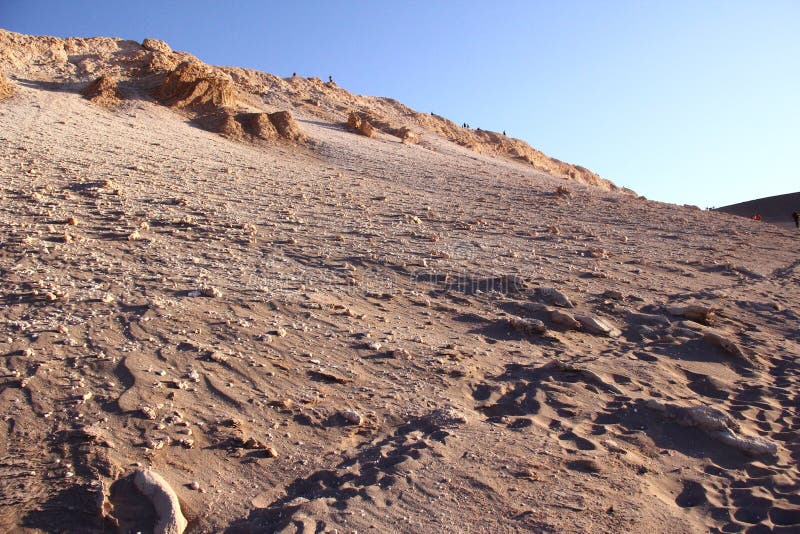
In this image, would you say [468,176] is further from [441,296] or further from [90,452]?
[90,452]

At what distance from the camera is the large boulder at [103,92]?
14.8 meters

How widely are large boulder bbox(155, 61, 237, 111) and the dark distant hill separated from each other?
1033 inches

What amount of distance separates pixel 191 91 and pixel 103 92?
2.40m

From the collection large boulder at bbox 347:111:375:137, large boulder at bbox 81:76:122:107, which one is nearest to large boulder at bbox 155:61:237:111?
large boulder at bbox 81:76:122:107

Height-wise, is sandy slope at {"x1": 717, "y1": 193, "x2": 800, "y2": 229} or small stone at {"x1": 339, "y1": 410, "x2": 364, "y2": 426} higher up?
sandy slope at {"x1": 717, "y1": 193, "x2": 800, "y2": 229}

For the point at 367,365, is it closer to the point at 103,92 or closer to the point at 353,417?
the point at 353,417

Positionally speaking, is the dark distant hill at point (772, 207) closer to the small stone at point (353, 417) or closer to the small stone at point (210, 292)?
the small stone at point (210, 292)

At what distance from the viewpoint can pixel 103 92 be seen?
49.1 feet

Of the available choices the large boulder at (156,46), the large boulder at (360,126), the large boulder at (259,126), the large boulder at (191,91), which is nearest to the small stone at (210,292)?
the large boulder at (259,126)

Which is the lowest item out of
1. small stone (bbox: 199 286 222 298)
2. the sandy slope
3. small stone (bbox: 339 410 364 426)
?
small stone (bbox: 339 410 364 426)

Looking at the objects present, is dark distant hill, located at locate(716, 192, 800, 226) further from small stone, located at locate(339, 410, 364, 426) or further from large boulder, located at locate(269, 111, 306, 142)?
small stone, located at locate(339, 410, 364, 426)

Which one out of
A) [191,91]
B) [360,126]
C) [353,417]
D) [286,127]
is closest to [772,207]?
[360,126]

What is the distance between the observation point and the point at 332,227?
7.47 meters

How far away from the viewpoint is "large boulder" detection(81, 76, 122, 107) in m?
14.8
